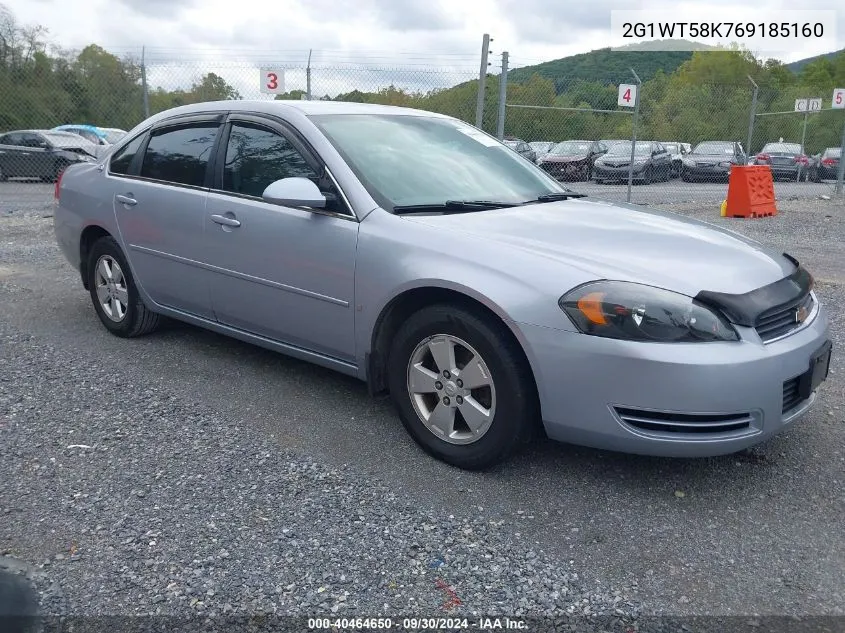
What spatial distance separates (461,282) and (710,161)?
21029 millimetres

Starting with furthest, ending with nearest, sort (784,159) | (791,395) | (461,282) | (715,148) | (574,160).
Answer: (784,159) < (715,148) < (574,160) < (461,282) < (791,395)

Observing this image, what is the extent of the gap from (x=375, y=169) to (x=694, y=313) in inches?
67.4

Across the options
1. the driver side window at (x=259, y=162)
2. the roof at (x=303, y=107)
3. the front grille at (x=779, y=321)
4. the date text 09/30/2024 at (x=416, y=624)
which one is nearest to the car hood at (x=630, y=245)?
the front grille at (x=779, y=321)

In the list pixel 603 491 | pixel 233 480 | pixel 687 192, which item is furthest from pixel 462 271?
pixel 687 192

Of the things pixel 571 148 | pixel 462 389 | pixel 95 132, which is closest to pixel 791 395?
pixel 462 389

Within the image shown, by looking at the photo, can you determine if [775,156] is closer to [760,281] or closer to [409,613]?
[760,281]

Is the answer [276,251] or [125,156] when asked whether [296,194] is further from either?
[125,156]

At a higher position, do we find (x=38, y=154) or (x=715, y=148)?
(x=715, y=148)

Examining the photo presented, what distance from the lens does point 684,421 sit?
2988 mm

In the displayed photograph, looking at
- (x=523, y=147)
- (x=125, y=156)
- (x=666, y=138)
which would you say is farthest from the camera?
(x=666, y=138)

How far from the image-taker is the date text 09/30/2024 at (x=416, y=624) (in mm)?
2395

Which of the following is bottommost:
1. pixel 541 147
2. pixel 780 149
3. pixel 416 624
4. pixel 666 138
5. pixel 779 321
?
pixel 416 624

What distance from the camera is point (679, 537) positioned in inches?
115

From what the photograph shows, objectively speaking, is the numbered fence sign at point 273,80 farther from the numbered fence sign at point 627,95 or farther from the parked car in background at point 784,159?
the parked car in background at point 784,159
